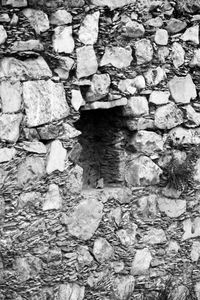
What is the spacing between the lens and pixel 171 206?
4.58m

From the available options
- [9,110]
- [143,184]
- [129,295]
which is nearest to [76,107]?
[9,110]

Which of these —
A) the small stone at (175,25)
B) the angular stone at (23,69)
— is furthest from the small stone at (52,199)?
the small stone at (175,25)

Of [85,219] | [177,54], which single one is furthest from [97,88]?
[85,219]

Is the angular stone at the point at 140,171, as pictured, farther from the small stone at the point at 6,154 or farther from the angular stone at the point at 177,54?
the small stone at the point at 6,154

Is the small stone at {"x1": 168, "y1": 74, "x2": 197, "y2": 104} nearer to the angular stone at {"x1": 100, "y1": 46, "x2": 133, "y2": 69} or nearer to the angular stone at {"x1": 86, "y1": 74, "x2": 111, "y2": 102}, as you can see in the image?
the angular stone at {"x1": 100, "y1": 46, "x2": 133, "y2": 69}

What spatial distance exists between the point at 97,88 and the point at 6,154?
0.82 meters

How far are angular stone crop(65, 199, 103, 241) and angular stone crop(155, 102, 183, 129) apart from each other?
0.79 metres

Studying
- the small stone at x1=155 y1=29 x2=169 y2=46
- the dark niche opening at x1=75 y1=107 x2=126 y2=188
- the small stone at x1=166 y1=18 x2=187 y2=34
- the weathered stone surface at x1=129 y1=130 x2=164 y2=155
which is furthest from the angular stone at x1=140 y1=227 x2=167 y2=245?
the small stone at x1=166 y1=18 x2=187 y2=34

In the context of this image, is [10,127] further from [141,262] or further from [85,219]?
[141,262]

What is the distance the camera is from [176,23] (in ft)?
14.5

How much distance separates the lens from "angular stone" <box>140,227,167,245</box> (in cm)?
448

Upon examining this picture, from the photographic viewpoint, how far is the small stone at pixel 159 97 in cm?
439

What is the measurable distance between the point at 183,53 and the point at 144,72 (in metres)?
0.39

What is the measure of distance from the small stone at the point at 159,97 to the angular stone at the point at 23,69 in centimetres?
90
